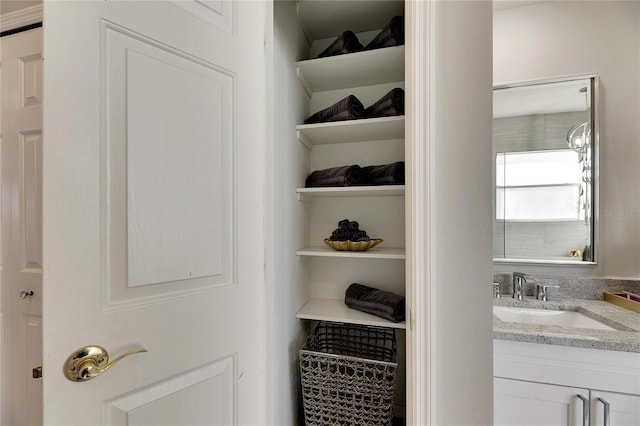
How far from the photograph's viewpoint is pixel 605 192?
131cm

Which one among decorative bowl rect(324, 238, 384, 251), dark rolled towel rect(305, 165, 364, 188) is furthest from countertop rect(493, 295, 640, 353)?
dark rolled towel rect(305, 165, 364, 188)

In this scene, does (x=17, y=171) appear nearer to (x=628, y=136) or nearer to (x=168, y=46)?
(x=168, y=46)

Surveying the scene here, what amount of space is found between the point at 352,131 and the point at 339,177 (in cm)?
23

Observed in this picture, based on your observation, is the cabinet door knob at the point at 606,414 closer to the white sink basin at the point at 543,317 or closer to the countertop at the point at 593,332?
the countertop at the point at 593,332

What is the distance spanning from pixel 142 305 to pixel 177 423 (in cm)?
33

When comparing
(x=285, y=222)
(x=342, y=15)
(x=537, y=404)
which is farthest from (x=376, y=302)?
(x=342, y=15)

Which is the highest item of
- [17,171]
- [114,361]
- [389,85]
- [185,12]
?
[389,85]

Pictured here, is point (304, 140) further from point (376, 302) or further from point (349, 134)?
point (376, 302)

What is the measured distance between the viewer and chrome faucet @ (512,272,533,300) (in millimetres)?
1373

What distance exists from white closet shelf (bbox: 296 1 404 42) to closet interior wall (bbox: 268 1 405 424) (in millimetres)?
20

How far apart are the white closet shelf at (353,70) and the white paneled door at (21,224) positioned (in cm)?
134

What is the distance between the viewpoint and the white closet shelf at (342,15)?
48.2 inches

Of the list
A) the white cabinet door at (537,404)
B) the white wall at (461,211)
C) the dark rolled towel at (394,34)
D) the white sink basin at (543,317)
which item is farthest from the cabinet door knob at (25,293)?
the white sink basin at (543,317)

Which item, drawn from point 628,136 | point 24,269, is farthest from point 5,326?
point 628,136
